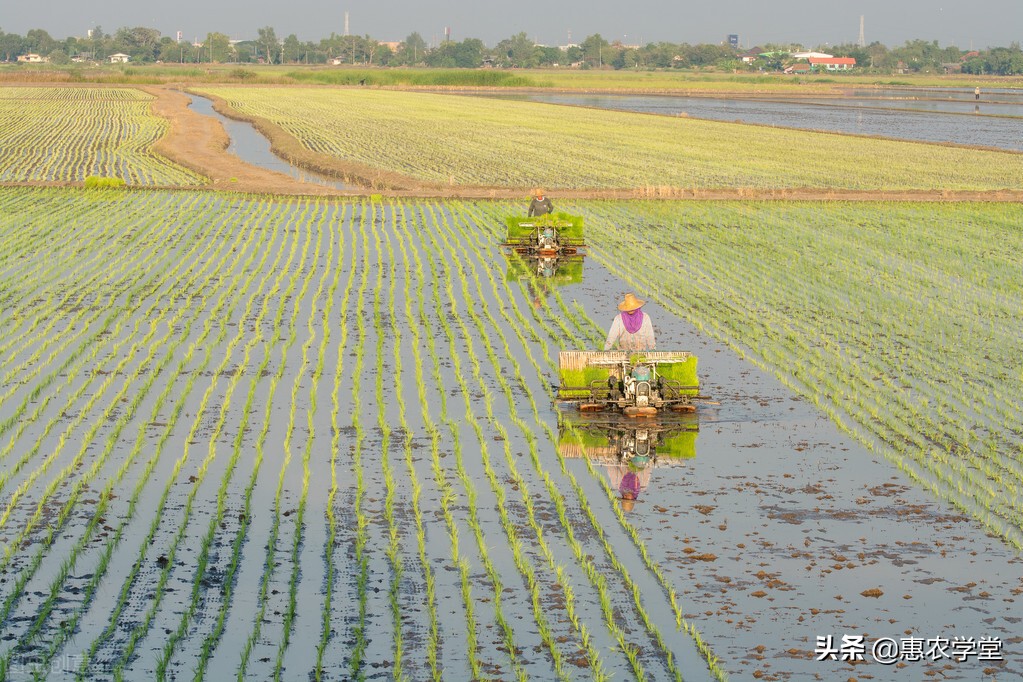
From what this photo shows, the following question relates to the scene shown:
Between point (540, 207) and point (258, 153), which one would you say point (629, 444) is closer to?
point (540, 207)

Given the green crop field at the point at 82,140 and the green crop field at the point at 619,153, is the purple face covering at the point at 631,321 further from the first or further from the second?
the green crop field at the point at 82,140

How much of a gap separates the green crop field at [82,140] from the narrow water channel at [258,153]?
8.80 ft

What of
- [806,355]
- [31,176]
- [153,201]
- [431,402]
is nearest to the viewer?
[431,402]

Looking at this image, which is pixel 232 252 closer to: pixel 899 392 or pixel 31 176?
pixel 899 392

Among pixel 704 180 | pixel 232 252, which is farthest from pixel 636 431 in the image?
pixel 704 180

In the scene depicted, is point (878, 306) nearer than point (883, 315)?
No

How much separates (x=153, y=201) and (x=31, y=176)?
7389 mm

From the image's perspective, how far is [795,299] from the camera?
19.7 m

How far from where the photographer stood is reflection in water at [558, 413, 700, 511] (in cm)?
1147

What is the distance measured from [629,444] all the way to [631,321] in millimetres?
1261

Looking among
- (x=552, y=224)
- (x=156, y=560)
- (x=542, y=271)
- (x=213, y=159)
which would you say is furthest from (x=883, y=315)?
(x=213, y=159)

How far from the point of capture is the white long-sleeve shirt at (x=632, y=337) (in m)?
13.1

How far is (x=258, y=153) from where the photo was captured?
1844 inches

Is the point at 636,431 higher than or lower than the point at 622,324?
lower
